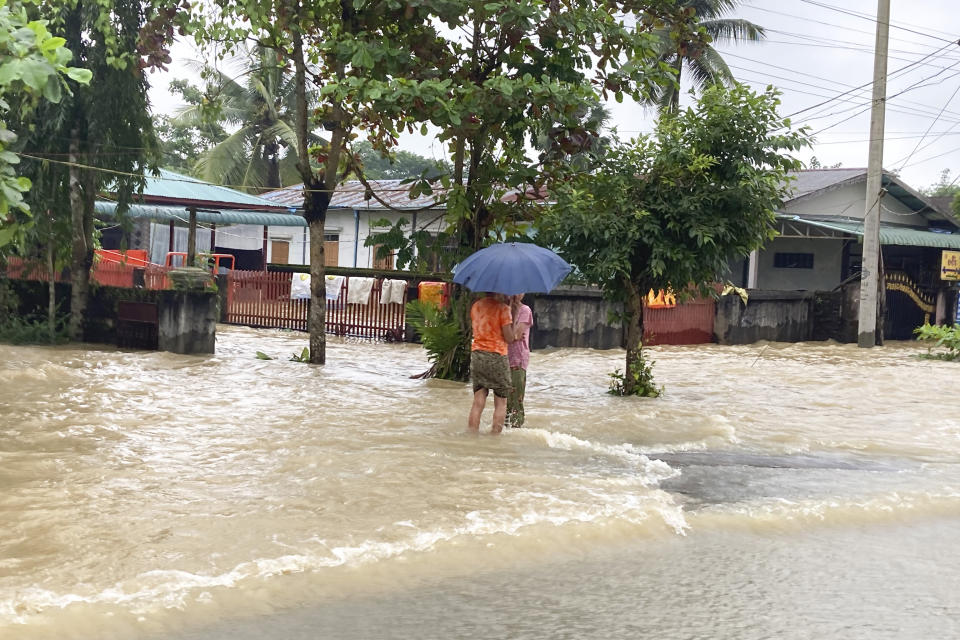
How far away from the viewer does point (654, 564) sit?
6.09 metres

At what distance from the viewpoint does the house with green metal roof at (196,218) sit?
2255 cm

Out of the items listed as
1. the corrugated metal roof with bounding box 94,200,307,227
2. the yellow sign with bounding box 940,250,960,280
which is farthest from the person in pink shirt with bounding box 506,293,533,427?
the yellow sign with bounding box 940,250,960,280

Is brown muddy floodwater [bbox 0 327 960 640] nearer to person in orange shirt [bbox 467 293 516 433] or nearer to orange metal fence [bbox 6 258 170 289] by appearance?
person in orange shirt [bbox 467 293 516 433]

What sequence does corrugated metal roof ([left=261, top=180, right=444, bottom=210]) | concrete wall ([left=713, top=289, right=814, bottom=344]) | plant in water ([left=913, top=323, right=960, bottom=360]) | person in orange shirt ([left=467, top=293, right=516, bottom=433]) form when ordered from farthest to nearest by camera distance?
corrugated metal roof ([left=261, top=180, right=444, bottom=210]) < concrete wall ([left=713, top=289, right=814, bottom=344]) < plant in water ([left=913, top=323, right=960, bottom=360]) < person in orange shirt ([left=467, top=293, right=516, bottom=433])

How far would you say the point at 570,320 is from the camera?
19562 mm

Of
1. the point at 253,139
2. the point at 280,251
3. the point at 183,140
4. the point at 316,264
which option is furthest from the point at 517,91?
the point at 183,140

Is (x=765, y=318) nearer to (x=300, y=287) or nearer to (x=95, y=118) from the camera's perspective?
(x=300, y=287)

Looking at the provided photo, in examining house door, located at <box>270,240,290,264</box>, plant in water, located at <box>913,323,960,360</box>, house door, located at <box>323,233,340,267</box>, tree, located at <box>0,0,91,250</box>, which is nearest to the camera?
tree, located at <box>0,0,91,250</box>

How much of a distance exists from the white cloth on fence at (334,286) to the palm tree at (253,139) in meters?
16.0

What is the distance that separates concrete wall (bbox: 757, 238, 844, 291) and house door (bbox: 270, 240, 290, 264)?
1552 centimetres

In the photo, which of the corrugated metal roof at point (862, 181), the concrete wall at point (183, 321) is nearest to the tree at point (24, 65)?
the concrete wall at point (183, 321)

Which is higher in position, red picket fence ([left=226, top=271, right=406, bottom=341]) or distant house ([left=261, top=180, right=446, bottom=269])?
distant house ([left=261, top=180, right=446, bottom=269])

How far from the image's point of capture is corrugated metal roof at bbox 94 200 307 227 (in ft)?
77.3

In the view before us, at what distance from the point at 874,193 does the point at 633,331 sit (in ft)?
39.6
